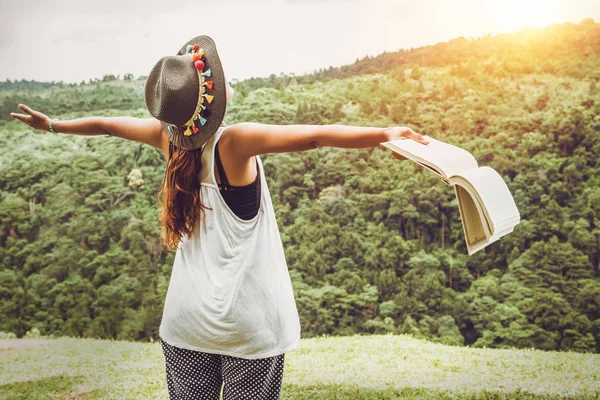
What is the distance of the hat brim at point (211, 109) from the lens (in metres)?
1.57

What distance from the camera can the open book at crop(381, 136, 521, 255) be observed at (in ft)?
4.69

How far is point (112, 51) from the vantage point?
5277 mm

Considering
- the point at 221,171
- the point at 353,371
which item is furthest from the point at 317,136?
the point at 353,371

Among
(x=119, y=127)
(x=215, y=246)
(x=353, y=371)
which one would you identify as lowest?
(x=353, y=371)

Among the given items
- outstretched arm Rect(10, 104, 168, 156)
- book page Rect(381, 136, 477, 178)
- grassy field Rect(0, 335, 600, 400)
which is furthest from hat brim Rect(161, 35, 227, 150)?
grassy field Rect(0, 335, 600, 400)

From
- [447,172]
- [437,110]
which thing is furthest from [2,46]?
[447,172]

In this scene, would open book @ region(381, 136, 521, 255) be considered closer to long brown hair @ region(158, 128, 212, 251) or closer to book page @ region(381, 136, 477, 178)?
book page @ region(381, 136, 477, 178)

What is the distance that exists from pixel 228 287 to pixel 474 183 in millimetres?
627

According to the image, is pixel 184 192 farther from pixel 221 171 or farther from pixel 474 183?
pixel 474 183

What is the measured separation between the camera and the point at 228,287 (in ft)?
5.18

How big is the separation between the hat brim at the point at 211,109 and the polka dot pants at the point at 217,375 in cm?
51

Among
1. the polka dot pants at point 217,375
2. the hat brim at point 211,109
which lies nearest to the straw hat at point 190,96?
the hat brim at point 211,109

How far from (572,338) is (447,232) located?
1114 millimetres

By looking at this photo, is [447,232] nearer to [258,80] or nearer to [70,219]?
[258,80]
